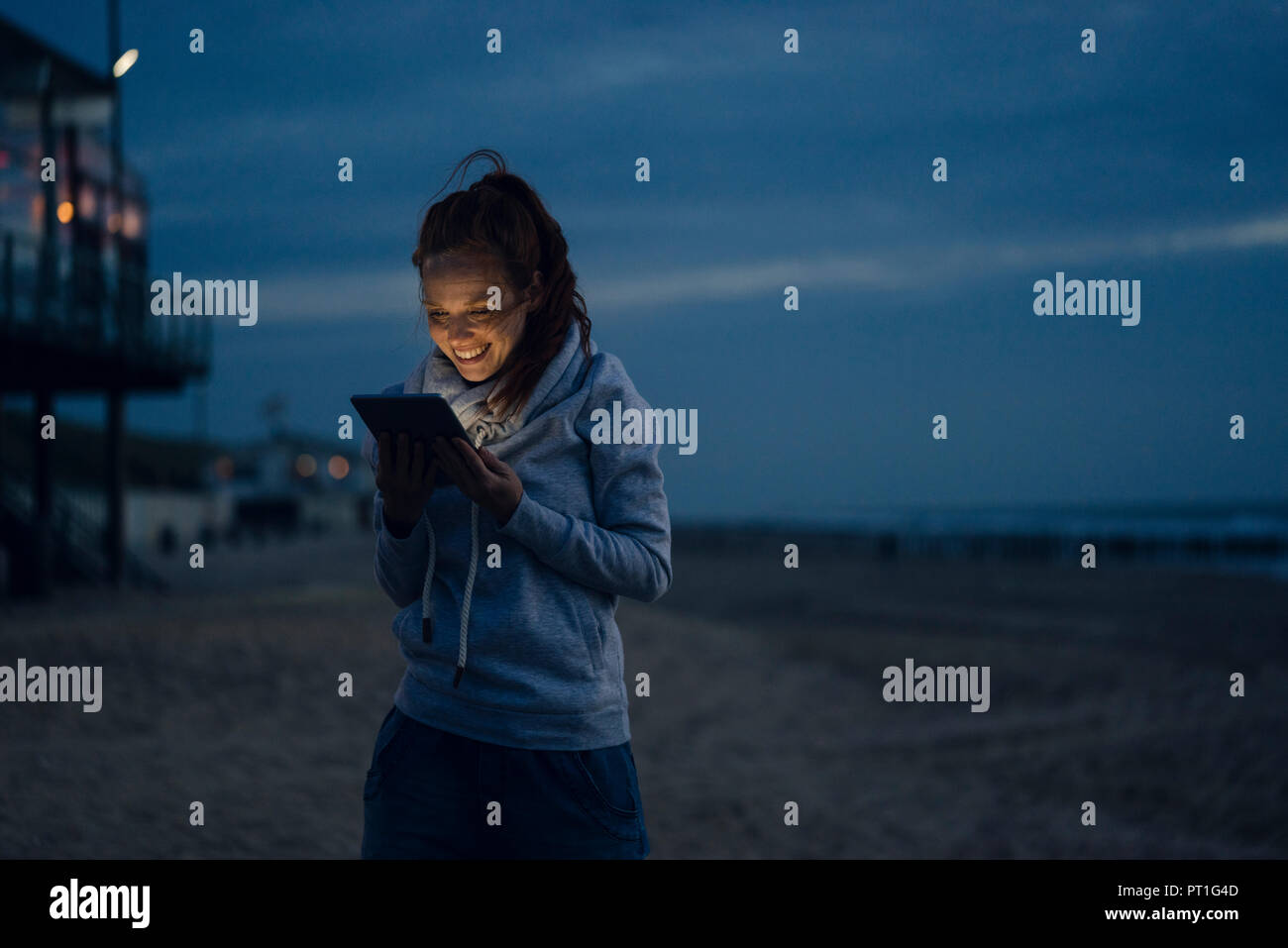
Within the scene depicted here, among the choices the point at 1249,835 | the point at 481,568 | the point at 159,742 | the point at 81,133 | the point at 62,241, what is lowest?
the point at 1249,835

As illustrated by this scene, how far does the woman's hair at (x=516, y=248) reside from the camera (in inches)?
73.9

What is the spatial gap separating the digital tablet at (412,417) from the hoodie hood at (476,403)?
0.11 m

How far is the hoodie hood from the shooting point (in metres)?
1.89

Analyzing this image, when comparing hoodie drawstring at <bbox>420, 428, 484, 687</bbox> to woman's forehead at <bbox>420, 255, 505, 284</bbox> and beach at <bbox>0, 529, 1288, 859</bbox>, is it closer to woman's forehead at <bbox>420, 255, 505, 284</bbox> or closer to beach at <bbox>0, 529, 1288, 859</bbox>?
woman's forehead at <bbox>420, 255, 505, 284</bbox>

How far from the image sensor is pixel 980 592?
82.3ft

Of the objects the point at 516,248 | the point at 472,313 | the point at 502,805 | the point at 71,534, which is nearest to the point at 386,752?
the point at 502,805

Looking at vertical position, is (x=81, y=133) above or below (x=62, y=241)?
above

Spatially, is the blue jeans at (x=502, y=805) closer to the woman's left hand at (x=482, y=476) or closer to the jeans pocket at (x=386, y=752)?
the jeans pocket at (x=386, y=752)

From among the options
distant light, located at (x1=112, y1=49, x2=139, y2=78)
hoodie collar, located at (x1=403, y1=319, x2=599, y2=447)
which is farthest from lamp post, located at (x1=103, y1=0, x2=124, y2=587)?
hoodie collar, located at (x1=403, y1=319, x2=599, y2=447)
